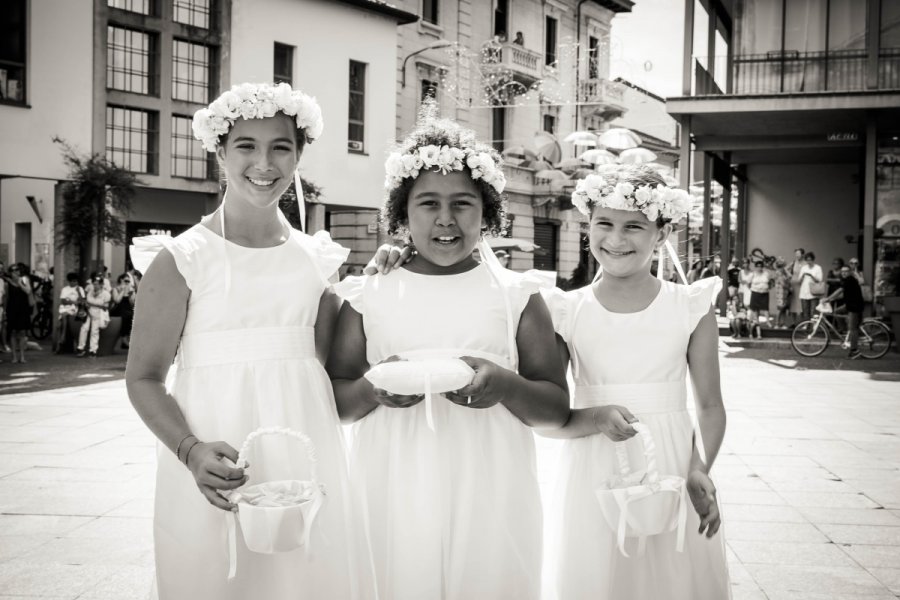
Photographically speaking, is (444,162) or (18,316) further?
(18,316)

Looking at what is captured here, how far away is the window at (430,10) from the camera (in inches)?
1160

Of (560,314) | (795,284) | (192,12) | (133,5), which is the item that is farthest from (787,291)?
(560,314)

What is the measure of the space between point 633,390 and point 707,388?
25cm

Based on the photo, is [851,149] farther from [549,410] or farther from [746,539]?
[549,410]

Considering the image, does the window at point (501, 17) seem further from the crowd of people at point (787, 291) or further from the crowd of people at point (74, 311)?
the crowd of people at point (74, 311)

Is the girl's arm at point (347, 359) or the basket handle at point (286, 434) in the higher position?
the girl's arm at point (347, 359)

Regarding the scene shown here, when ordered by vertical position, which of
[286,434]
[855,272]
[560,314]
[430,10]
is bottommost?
[286,434]

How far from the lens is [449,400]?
2670 millimetres

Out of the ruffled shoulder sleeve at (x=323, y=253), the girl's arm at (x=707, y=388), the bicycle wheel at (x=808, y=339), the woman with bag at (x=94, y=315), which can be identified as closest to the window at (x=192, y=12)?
the woman with bag at (x=94, y=315)

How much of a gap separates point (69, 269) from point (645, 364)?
17.5 m

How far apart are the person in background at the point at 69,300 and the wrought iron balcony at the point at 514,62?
1740cm

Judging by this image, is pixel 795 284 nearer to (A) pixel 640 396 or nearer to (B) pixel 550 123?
(B) pixel 550 123

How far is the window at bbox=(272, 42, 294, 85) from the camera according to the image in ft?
74.2

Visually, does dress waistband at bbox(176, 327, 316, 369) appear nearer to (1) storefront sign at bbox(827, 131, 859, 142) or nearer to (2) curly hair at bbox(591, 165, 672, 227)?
(2) curly hair at bbox(591, 165, 672, 227)
